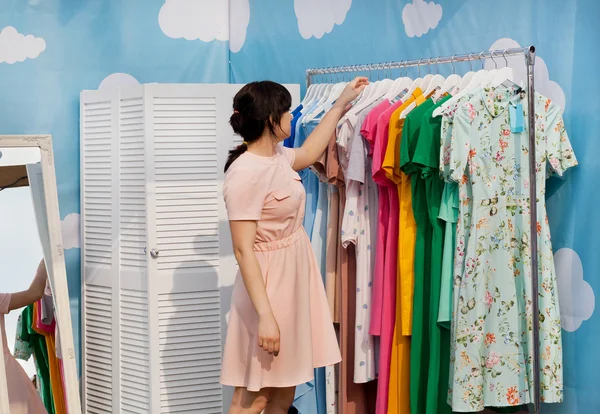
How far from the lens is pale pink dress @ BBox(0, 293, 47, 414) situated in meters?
3.32

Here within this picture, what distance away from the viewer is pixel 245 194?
2.72m

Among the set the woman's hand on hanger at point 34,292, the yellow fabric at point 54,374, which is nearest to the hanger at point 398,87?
the woman's hand on hanger at point 34,292

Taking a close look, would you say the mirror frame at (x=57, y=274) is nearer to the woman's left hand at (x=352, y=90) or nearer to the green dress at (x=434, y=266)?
the woman's left hand at (x=352, y=90)

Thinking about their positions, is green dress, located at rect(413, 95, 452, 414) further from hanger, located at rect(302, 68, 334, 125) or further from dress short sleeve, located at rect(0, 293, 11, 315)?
dress short sleeve, located at rect(0, 293, 11, 315)

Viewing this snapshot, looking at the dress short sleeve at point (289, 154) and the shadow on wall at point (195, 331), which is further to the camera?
the shadow on wall at point (195, 331)

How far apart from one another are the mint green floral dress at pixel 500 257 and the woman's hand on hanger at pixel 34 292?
1.58 meters

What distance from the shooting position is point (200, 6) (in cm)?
450

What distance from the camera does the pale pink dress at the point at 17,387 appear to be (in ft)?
10.9

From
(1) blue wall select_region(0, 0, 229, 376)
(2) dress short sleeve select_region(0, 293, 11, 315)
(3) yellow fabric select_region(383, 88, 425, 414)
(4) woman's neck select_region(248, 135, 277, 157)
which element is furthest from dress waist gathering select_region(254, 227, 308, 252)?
(1) blue wall select_region(0, 0, 229, 376)

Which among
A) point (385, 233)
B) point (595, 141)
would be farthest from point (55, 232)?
point (595, 141)

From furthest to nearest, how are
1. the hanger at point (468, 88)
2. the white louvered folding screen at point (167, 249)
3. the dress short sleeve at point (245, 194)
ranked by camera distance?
1. the white louvered folding screen at point (167, 249)
2. the hanger at point (468, 88)
3. the dress short sleeve at point (245, 194)

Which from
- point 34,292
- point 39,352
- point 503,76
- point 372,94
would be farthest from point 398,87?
point 39,352

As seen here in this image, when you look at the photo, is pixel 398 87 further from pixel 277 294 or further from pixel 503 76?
pixel 277 294

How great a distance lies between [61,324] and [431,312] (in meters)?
1.43
